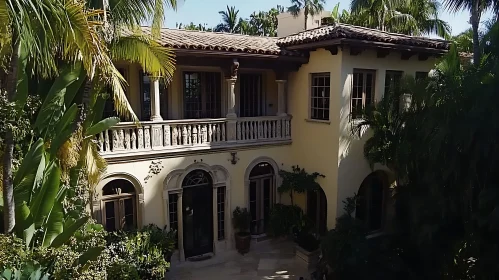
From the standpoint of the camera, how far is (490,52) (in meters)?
9.56

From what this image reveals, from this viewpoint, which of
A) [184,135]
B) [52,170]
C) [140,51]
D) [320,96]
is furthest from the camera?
[320,96]

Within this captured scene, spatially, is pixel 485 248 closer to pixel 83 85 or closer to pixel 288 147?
pixel 288 147

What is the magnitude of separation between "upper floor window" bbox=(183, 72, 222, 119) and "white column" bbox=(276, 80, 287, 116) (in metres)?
2.32

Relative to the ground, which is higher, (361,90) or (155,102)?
(361,90)

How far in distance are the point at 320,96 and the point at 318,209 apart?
14.7 ft

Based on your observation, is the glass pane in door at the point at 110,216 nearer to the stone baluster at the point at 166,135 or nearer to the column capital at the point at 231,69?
the stone baluster at the point at 166,135

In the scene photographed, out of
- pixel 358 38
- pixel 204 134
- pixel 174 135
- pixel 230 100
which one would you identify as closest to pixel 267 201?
pixel 204 134

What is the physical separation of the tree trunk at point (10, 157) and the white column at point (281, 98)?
32.0ft

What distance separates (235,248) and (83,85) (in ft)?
27.8

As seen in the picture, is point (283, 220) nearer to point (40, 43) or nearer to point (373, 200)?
point (373, 200)

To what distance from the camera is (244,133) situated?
46.4 ft

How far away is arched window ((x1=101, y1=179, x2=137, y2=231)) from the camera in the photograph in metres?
12.0

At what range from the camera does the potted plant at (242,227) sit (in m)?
14.2

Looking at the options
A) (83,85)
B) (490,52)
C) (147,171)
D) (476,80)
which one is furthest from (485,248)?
(83,85)
